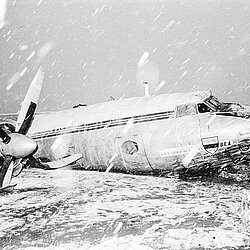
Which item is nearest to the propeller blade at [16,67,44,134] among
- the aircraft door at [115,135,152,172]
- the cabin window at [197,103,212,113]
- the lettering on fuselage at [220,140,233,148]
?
the aircraft door at [115,135,152,172]

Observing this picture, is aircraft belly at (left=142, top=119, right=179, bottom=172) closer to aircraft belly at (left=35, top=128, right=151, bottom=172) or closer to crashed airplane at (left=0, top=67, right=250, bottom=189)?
crashed airplane at (left=0, top=67, right=250, bottom=189)

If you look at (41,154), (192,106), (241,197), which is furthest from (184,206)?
(41,154)

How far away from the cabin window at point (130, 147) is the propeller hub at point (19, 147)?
3.45 metres

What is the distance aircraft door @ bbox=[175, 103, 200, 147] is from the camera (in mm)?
11297

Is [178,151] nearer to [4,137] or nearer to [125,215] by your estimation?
[125,215]

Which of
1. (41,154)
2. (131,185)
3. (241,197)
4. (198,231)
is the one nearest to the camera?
(198,231)

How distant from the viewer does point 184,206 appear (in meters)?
9.94

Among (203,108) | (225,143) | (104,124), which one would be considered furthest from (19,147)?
(225,143)

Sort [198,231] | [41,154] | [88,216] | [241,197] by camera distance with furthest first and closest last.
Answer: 1. [41,154]
2. [241,197]
3. [88,216]
4. [198,231]

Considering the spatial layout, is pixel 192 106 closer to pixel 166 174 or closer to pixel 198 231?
pixel 166 174

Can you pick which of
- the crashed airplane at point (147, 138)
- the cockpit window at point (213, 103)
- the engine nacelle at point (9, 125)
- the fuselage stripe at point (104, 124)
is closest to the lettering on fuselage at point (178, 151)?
the crashed airplane at point (147, 138)

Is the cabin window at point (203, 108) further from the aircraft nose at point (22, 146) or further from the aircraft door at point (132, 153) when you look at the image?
the aircraft nose at point (22, 146)

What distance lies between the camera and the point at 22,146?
11.9 meters

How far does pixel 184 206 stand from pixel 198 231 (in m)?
2.24
